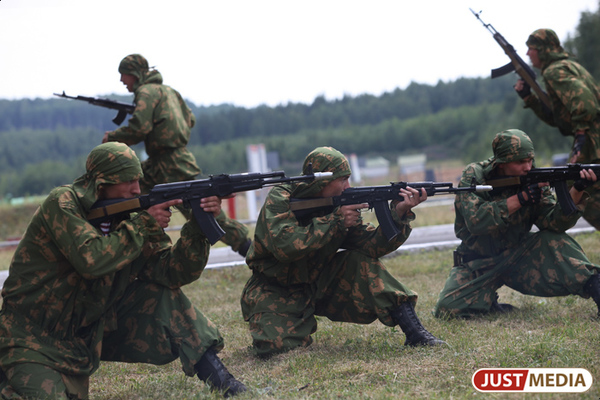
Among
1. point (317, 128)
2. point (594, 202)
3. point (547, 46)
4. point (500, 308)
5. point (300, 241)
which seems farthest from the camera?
point (317, 128)

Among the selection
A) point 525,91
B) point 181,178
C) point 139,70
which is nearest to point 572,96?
point 525,91

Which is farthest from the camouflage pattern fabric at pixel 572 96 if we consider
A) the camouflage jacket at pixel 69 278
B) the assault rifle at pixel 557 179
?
the camouflage jacket at pixel 69 278

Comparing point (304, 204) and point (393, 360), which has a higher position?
point (304, 204)

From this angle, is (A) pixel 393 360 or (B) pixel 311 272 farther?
(B) pixel 311 272

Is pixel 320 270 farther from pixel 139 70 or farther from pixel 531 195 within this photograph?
pixel 139 70

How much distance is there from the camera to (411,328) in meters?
4.81

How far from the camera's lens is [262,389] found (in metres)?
4.03

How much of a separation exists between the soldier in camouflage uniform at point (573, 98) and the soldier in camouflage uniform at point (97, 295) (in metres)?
4.54

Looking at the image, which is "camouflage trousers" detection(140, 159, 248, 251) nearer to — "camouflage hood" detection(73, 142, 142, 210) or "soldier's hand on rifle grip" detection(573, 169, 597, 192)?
"camouflage hood" detection(73, 142, 142, 210)

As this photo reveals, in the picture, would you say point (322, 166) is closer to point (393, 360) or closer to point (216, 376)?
point (393, 360)

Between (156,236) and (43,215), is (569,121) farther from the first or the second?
(43,215)

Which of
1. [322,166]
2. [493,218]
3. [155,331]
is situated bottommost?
[155,331]

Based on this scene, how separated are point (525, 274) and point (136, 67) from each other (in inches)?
199

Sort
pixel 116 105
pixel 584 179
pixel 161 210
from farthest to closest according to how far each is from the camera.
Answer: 1. pixel 116 105
2. pixel 584 179
3. pixel 161 210
